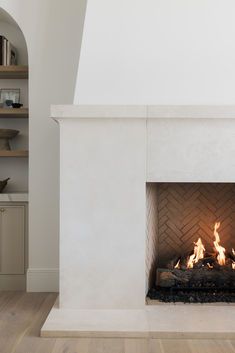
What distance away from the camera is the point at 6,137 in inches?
145

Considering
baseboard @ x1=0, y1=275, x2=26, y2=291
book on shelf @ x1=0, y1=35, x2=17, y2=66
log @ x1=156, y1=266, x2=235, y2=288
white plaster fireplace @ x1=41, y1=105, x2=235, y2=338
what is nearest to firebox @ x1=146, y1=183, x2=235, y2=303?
log @ x1=156, y1=266, x2=235, y2=288

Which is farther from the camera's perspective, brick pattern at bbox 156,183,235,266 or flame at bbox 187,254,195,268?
brick pattern at bbox 156,183,235,266

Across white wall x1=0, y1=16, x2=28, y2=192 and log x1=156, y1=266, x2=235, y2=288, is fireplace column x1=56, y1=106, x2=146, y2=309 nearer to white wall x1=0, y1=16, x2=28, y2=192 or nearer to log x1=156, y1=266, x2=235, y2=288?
log x1=156, y1=266, x2=235, y2=288

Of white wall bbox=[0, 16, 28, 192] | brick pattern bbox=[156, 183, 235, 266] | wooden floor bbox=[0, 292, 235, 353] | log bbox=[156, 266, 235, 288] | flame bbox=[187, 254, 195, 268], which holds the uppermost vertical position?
white wall bbox=[0, 16, 28, 192]

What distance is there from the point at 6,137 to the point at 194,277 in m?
2.04

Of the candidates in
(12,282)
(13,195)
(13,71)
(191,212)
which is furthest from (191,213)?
(13,71)

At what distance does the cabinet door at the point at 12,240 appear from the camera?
3503mm

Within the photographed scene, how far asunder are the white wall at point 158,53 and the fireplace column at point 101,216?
0.99 feet

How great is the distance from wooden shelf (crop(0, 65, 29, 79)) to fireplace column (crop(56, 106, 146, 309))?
3.41 ft

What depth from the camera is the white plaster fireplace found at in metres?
2.78

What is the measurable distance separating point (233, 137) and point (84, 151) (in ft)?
3.37

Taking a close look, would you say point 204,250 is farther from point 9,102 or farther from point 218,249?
point 9,102

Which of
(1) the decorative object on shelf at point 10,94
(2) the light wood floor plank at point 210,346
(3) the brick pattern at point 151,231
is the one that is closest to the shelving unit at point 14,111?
(1) the decorative object on shelf at point 10,94

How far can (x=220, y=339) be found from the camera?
2422 mm
